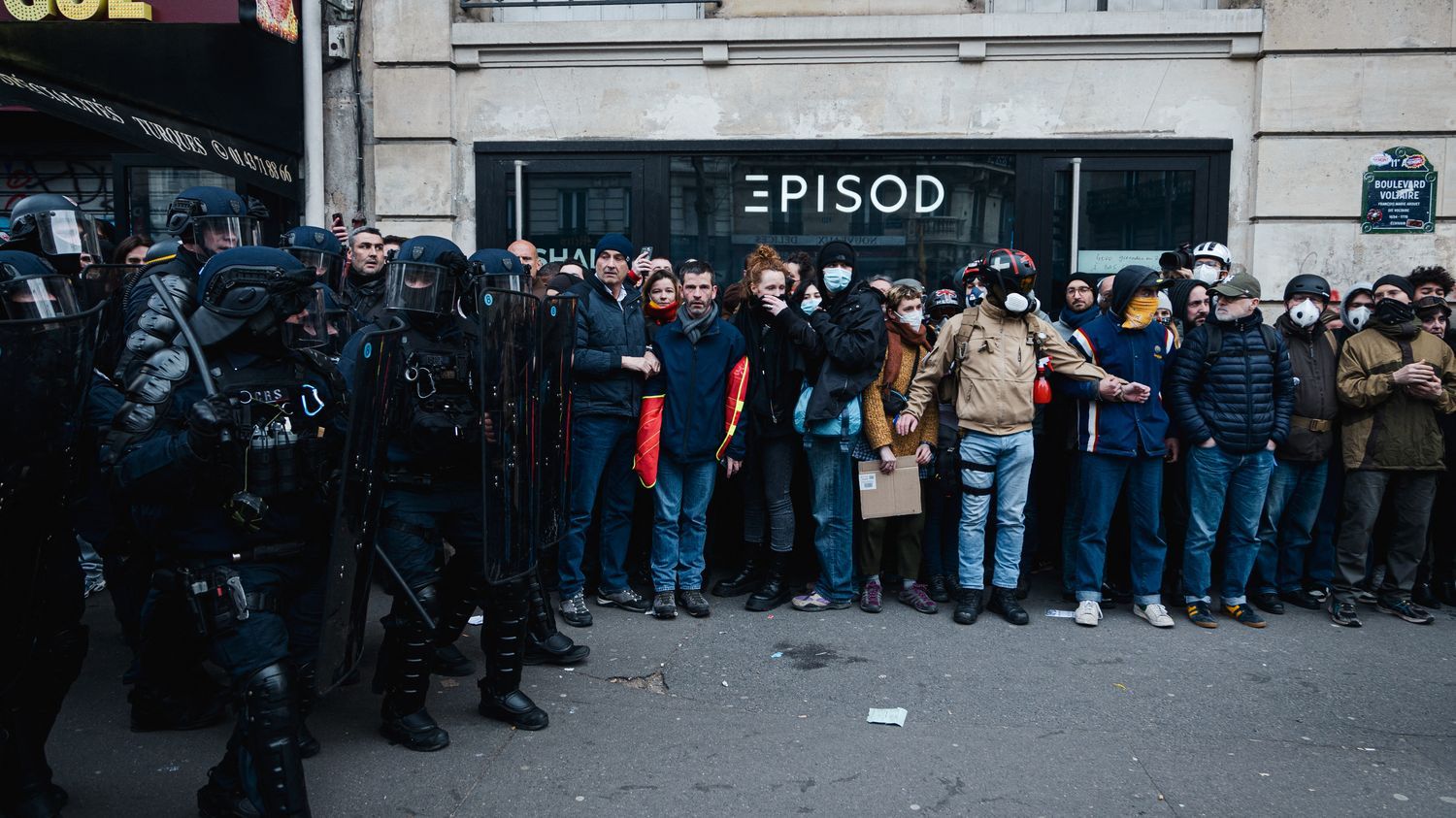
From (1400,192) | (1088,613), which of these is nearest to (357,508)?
(1088,613)

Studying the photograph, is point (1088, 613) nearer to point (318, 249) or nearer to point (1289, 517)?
point (1289, 517)

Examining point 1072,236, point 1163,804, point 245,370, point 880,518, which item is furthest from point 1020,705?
point 1072,236

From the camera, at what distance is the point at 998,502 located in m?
6.48

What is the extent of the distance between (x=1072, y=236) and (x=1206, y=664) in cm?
406

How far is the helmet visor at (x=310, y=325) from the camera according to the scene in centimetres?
370

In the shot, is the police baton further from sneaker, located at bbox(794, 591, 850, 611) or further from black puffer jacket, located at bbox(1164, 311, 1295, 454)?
black puffer jacket, located at bbox(1164, 311, 1295, 454)

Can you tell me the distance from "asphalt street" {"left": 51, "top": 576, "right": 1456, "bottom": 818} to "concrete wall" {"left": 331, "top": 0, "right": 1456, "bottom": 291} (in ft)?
12.7

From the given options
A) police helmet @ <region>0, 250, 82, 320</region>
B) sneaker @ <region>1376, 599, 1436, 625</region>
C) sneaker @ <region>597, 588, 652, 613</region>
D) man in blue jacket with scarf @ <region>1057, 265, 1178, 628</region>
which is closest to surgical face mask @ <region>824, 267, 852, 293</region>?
man in blue jacket with scarf @ <region>1057, 265, 1178, 628</region>

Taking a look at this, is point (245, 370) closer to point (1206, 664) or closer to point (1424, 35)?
point (1206, 664)

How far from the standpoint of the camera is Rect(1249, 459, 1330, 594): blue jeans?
21.9 ft

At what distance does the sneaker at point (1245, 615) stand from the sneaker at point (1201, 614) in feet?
0.42

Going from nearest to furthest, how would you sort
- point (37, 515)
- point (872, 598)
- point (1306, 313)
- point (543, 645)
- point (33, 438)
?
1. point (33, 438)
2. point (37, 515)
3. point (543, 645)
4. point (872, 598)
5. point (1306, 313)

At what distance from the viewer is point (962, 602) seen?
639 centimetres

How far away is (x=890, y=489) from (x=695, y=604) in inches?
50.8
